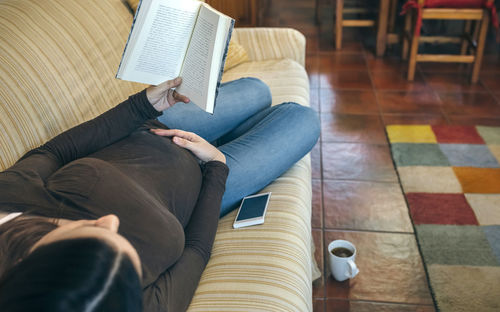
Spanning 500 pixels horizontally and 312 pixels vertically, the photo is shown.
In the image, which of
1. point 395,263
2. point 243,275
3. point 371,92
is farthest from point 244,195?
point 371,92

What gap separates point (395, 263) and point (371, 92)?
1537mm

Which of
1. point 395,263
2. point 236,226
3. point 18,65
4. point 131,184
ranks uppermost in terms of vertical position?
point 18,65

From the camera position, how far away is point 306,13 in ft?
14.6

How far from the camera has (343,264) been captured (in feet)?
4.29

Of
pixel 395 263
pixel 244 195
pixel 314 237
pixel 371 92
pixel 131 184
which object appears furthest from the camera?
pixel 371 92

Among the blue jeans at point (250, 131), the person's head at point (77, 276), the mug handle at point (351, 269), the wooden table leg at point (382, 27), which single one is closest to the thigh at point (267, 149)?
the blue jeans at point (250, 131)

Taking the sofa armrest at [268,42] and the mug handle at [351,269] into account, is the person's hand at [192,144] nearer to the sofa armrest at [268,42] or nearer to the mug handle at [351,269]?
the mug handle at [351,269]

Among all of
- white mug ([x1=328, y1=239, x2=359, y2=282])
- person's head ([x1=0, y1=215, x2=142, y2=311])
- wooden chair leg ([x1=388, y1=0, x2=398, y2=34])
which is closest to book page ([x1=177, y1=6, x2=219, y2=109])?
person's head ([x1=0, y1=215, x2=142, y2=311])

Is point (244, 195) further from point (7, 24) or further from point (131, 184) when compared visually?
point (7, 24)

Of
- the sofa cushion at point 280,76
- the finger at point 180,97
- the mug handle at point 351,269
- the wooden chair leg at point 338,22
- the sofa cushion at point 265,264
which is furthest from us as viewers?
the wooden chair leg at point 338,22

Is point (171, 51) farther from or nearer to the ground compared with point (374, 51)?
farther from the ground

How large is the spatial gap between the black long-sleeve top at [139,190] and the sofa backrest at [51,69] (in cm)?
8

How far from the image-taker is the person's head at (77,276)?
1.38 ft

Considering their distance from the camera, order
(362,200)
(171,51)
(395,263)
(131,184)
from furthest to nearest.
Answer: (362,200) → (395,263) → (171,51) → (131,184)
